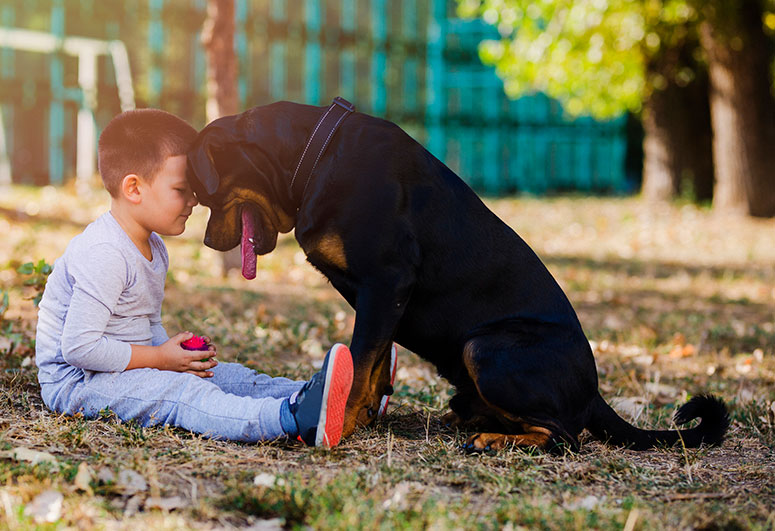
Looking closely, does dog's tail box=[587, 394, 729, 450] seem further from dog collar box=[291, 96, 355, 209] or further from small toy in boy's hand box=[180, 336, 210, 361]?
small toy in boy's hand box=[180, 336, 210, 361]

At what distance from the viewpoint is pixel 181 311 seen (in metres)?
5.05

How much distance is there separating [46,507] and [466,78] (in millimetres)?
16388

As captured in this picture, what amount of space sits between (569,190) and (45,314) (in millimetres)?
16842

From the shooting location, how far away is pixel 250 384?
3.24 m

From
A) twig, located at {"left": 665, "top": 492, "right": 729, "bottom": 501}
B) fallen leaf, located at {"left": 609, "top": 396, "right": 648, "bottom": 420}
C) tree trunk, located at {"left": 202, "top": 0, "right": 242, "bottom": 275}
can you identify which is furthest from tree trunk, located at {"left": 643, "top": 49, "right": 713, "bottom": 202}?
twig, located at {"left": 665, "top": 492, "right": 729, "bottom": 501}

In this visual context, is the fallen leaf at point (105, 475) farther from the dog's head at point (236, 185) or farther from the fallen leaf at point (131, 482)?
the dog's head at point (236, 185)

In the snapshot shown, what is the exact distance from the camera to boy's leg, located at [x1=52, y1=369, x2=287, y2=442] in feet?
9.29

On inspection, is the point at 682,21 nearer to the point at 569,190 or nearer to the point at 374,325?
the point at 569,190

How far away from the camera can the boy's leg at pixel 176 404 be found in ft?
9.29

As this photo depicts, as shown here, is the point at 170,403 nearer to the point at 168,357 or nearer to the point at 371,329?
the point at 168,357

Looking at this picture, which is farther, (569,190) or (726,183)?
(569,190)

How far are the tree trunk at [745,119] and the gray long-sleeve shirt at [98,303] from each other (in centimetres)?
981

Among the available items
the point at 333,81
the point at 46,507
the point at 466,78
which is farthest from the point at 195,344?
the point at 466,78

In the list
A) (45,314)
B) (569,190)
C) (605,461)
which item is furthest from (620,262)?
(569,190)
